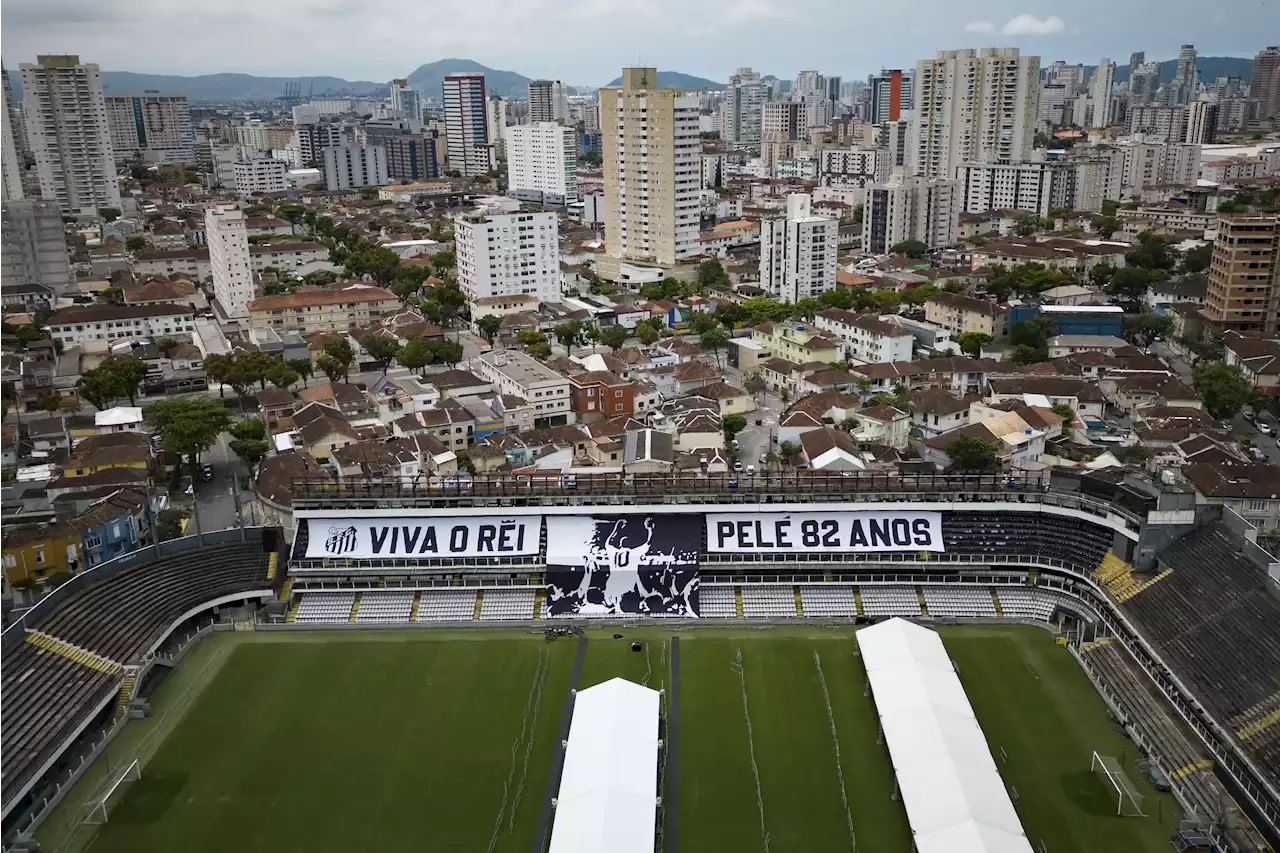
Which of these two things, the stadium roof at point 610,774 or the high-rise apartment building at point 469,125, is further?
the high-rise apartment building at point 469,125

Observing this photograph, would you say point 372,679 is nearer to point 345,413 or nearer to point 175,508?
point 175,508

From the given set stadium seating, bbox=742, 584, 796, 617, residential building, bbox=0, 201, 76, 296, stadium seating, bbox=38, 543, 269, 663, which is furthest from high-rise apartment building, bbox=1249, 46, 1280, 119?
stadium seating, bbox=38, 543, 269, 663

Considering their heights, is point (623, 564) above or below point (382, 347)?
below

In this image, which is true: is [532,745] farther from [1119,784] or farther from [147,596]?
[1119,784]

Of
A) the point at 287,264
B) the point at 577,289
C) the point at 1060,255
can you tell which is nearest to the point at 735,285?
the point at 577,289

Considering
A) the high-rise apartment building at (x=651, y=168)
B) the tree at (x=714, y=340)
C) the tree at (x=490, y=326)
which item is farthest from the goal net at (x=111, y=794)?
the high-rise apartment building at (x=651, y=168)

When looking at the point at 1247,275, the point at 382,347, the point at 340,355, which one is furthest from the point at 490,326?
the point at 1247,275

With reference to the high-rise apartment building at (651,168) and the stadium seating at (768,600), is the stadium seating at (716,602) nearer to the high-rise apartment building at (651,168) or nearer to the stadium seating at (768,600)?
the stadium seating at (768,600)
